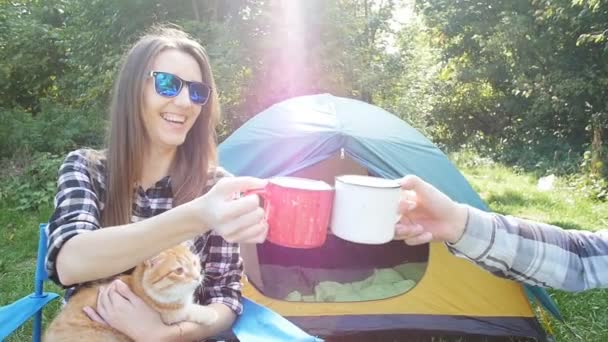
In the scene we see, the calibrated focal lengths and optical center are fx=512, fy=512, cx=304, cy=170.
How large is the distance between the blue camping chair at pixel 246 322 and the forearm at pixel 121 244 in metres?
0.38

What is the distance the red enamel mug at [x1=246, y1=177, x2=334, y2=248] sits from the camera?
2.75ft

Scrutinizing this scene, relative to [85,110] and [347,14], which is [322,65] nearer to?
[347,14]

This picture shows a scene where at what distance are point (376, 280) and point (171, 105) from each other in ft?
6.02

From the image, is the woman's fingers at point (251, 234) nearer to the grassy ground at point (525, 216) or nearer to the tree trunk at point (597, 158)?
the grassy ground at point (525, 216)

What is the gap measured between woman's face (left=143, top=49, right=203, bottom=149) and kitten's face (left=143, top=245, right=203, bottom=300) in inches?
12.0

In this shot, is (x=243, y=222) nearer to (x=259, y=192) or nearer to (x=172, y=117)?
(x=259, y=192)

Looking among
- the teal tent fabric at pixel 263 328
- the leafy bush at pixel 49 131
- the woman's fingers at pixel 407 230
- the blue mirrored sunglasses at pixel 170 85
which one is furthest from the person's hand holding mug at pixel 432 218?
the leafy bush at pixel 49 131

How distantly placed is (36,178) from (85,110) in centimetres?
229

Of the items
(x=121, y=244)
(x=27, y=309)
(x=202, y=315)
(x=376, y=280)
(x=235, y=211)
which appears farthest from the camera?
(x=376, y=280)

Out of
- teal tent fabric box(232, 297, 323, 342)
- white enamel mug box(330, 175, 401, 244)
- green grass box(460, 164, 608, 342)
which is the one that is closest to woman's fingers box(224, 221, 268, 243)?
white enamel mug box(330, 175, 401, 244)

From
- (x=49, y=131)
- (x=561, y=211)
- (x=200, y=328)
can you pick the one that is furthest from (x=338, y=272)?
(x=49, y=131)

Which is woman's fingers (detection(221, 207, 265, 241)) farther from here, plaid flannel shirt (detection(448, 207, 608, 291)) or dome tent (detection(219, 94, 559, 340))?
dome tent (detection(219, 94, 559, 340))

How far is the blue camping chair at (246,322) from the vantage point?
1250 mm

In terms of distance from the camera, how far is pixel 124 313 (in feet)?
3.72
